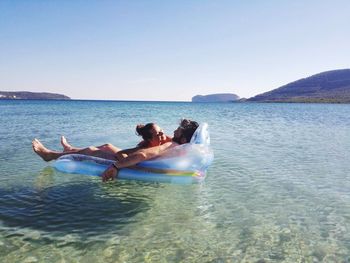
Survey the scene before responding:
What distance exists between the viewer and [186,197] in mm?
6047

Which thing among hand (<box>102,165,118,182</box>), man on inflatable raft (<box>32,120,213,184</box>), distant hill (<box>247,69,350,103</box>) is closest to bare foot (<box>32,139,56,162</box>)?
man on inflatable raft (<box>32,120,213,184</box>)

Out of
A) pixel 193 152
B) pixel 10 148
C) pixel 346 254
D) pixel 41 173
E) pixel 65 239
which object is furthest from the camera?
pixel 10 148

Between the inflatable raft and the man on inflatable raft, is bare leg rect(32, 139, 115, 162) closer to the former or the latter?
the man on inflatable raft

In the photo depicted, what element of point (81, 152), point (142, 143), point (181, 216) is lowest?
point (181, 216)

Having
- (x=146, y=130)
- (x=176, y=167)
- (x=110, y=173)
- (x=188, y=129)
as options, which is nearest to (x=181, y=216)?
(x=176, y=167)

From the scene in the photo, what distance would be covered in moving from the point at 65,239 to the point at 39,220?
75 centimetres

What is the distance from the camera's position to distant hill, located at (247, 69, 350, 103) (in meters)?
128

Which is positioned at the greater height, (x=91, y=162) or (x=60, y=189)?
(x=91, y=162)

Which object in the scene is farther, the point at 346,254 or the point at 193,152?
the point at 193,152

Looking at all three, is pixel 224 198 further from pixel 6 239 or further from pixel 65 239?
pixel 6 239

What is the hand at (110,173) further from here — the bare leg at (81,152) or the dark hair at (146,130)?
the dark hair at (146,130)

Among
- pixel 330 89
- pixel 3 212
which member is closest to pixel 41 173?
pixel 3 212

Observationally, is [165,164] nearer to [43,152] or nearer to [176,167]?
[176,167]

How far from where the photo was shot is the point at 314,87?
14088 cm
